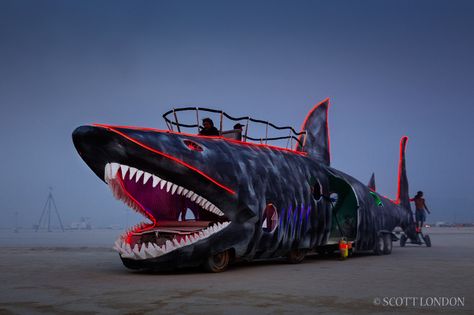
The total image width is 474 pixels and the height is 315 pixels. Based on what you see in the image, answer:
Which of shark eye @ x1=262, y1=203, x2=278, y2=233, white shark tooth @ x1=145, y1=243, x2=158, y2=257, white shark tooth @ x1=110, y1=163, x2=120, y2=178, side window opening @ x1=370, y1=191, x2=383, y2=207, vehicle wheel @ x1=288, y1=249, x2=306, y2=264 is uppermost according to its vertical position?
white shark tooth @ x1=110, y1=163, x2=120, y2=178

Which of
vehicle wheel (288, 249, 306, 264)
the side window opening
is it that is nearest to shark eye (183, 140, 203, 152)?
vehicle wheel (288, 249, 306, 264)

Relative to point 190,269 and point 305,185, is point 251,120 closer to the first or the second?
point 305,185

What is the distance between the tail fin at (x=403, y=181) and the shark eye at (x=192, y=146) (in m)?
14.9

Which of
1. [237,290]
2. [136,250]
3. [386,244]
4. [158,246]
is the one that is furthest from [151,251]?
[386,244]

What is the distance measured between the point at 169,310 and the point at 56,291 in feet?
10.2

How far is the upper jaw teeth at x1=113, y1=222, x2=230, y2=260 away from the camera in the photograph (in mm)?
12336

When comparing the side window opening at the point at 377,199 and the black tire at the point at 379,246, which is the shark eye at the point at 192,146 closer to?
the black tire at the point at 379,246

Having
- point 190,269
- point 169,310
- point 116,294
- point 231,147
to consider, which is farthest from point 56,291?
point 231,147

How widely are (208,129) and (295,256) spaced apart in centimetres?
484

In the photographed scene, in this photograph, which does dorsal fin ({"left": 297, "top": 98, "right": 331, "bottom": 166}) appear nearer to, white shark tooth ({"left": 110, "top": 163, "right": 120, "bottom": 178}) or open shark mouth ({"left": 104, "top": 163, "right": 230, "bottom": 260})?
open shark mouth ({"left": 104, "top": 163, "right": 230, "bottom": 260})

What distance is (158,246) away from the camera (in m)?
12.5

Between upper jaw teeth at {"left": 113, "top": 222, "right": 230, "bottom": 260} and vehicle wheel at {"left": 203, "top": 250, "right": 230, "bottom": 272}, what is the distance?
0.67 meters

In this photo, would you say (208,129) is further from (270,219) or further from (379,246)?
(379,246)

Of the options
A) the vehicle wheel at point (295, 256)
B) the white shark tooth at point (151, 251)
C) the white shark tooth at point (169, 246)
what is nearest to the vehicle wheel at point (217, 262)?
the white shark tooth at point (169, 246)
